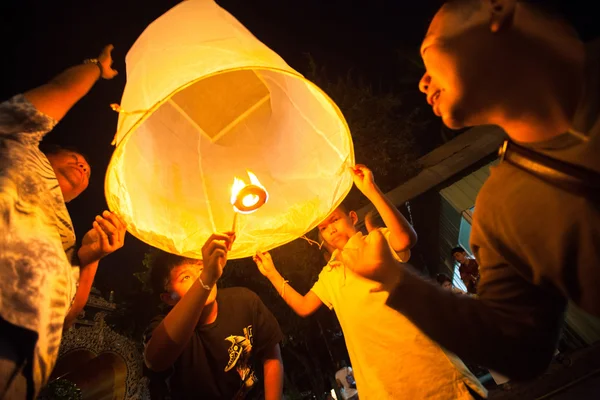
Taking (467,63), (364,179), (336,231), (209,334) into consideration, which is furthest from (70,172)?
(467,63)

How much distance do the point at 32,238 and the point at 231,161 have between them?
1.39 meters

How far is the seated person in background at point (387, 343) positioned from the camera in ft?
7.88

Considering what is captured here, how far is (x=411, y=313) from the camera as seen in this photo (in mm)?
1407

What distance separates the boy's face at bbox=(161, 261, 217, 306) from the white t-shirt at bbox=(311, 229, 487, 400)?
52.6 inches

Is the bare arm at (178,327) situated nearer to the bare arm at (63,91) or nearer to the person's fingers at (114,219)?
the person's fingers at (114,219)

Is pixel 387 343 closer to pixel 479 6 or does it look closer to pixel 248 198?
pixel 248 198

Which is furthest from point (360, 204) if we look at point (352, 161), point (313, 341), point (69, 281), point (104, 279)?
point (104, 279)

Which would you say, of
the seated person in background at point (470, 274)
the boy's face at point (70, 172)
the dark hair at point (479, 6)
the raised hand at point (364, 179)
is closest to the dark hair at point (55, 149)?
the boy's face at point (70, 172)

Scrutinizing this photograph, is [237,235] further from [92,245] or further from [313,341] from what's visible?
[313,341]

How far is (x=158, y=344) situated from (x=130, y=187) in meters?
1.12

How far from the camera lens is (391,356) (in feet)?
8.48

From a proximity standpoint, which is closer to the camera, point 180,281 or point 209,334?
point 209,334

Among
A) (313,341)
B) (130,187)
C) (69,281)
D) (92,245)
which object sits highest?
(130,187)

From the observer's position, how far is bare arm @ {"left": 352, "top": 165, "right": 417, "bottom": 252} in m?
2.57
